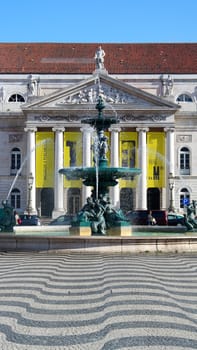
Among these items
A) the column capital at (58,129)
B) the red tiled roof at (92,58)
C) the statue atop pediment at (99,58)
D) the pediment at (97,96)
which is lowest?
the column capital at (58,129)

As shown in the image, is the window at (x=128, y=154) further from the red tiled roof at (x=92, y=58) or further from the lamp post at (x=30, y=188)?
the lamp post at (x=30, y=188)

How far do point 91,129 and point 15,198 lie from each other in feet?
33.0

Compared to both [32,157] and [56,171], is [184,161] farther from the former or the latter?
[32,157]

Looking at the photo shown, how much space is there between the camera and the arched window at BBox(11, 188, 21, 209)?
5525 cm

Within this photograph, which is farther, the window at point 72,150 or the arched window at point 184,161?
the arched window at point 184,161

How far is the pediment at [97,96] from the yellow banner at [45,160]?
2896 millimetres

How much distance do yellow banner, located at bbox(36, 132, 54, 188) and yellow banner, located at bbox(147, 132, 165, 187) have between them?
9.09 meters

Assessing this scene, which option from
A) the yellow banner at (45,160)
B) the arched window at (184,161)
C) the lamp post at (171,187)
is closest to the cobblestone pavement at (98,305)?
the lamp post at (171,187)

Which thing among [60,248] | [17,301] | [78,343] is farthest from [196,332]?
[60,248]

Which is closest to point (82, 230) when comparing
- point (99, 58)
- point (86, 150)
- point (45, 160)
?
point (45, 160)

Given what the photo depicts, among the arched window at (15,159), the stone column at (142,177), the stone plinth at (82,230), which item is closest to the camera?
the stone plinth at (82,230)

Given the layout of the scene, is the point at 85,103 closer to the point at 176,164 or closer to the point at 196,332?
the point at 176,164

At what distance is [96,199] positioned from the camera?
19188 millimetres

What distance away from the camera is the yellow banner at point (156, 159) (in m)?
53.0
